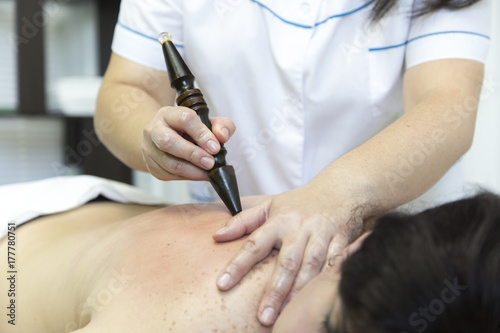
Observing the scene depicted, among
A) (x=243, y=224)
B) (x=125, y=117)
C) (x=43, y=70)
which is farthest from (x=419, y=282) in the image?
(x=43, y=70)

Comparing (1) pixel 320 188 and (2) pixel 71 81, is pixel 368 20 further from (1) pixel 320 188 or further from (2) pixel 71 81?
(2) pixel 71 81

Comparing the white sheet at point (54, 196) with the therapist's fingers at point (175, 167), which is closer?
the therapist's fingers at point (175, 167)

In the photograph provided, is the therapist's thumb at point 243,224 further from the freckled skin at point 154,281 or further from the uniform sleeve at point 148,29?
the uniform sleeve at point 148,29

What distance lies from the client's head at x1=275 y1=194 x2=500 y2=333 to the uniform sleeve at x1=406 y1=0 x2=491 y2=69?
59 cm

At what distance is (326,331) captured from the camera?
691 mm

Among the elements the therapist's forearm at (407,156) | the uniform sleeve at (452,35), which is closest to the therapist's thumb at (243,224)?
the therapist's forearm at (407,156)

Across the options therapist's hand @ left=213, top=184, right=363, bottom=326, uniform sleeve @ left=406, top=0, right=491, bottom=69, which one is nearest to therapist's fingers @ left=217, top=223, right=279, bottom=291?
therapist's hand @ left=213, top=184, right=363, bottom=326

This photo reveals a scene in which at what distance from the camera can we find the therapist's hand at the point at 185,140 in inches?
38.1

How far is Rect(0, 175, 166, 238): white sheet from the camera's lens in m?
1.42

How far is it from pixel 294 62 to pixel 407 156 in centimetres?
43

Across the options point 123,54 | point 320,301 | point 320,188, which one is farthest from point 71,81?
point 320,301

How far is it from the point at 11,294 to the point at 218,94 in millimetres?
693

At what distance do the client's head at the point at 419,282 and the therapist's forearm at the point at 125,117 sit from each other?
0.70 meters

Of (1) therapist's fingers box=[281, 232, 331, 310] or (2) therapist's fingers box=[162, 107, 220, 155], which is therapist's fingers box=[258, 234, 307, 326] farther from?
(2) therapist's fingers box=[162, 107, 220, 155]
